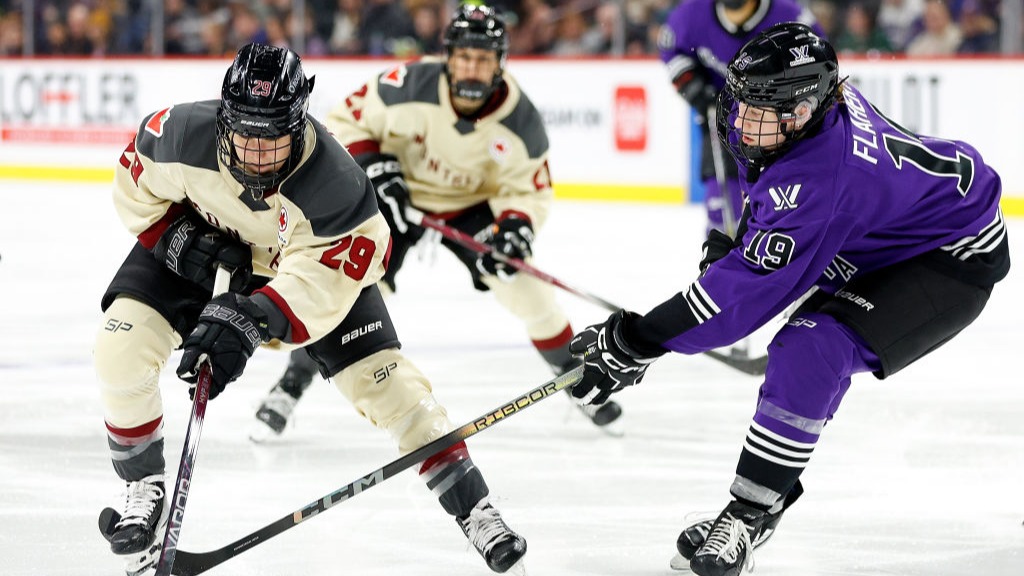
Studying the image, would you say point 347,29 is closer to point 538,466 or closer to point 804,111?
point 538,466

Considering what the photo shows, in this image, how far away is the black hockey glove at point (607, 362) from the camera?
97.3 inches

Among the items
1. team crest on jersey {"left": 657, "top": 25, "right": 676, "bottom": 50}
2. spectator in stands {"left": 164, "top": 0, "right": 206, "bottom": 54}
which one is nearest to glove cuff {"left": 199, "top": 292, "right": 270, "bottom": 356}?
team crest on jersey {"left": 657, "top": 25, "right": 676, "bottom": 50}

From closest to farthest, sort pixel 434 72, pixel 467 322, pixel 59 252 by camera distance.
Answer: pixel 434 72, pixel 467 322, pixel 59 252

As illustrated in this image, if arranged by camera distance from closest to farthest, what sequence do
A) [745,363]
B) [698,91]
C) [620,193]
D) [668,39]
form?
[745,363], [698,91], [668,39], [620,193]

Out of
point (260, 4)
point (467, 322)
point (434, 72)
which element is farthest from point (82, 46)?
point (434, 72)

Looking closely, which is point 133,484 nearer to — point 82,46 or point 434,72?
point 434,72

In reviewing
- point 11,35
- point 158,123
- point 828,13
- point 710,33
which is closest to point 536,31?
point 828,13

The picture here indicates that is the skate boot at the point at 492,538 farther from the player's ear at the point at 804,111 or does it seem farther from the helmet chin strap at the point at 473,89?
the helmet chin strap at the point at 473,89

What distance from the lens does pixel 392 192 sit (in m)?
3.83

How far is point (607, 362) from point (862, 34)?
619 cm

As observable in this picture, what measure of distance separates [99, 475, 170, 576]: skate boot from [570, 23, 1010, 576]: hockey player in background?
805 mm

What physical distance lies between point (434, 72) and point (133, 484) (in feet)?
5.95

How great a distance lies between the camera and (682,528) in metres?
2.90

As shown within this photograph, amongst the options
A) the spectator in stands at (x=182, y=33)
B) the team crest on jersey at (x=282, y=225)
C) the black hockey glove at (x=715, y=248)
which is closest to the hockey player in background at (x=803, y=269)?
the black hockey glove at (x=715, y=248)
